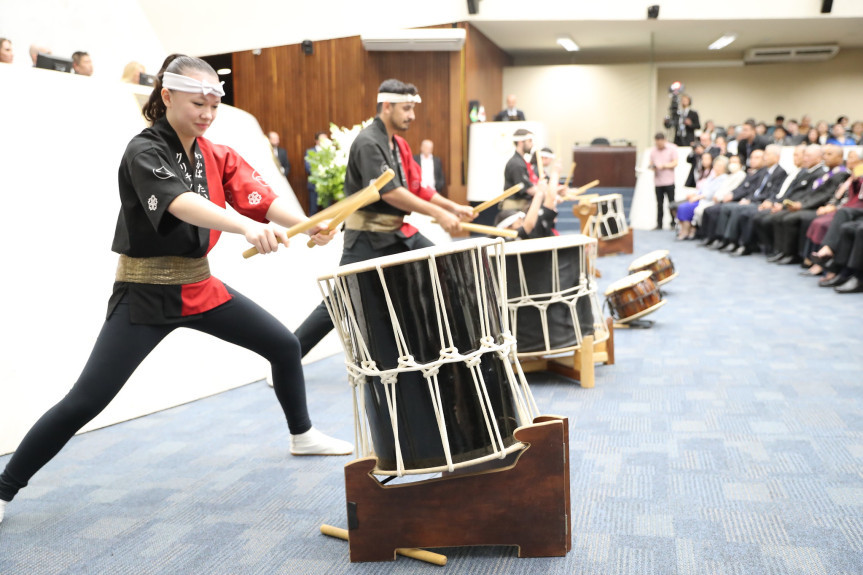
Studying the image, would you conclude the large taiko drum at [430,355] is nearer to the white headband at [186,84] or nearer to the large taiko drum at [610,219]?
the white headband at [186,84]

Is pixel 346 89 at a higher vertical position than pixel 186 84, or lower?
higher

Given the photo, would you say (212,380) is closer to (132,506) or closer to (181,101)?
(132,506)

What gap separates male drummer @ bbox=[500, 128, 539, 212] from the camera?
548 cm

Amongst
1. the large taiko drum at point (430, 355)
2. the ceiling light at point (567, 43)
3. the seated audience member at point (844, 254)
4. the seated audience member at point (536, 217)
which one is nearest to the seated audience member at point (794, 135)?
the ceiling light at point (567, 43)

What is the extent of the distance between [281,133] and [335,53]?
148cm

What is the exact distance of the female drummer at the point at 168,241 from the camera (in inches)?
71.9

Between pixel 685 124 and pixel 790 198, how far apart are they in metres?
5.17

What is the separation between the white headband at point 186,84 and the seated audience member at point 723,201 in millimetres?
8243

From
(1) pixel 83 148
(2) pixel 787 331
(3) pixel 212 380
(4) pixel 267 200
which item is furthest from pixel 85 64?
(2) pixel 787 331

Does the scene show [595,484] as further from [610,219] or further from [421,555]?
[610,219]

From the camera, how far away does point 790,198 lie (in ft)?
25.5

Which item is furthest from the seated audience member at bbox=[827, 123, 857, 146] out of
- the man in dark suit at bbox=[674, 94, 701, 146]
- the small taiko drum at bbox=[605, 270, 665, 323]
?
the small taiko drum at bbox=[605, 270, 665, 323]

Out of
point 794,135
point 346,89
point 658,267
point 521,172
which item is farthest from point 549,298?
point 794,135

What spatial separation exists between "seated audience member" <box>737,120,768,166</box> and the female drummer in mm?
10201
